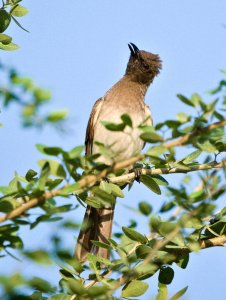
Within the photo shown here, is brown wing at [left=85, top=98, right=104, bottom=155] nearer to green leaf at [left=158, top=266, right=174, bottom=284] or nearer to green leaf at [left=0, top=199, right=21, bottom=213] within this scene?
green leaf at [left=158, top=266, right=174, bottom=284]

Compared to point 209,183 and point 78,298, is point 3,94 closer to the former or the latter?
point 209,183

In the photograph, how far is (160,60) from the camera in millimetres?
9219

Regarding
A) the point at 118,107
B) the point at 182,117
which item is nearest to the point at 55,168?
the point at 182,117

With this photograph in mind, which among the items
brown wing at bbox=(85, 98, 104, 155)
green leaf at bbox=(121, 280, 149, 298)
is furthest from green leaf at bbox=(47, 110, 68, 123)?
brown wing at bbox=(85, 98, 104, 155)

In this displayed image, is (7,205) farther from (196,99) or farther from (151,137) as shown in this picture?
(196,99)

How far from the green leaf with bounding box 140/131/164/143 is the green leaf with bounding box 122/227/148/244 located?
1.11 meters

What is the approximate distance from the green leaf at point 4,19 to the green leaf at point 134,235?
4.69 ft

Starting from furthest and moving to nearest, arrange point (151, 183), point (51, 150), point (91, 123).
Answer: point (91, 123), point (151, 183), point (51, 150)

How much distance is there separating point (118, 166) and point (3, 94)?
0.59 metres

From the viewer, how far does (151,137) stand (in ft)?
7.41

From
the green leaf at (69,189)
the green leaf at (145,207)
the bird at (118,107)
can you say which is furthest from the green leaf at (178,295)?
the bird at (118,107)

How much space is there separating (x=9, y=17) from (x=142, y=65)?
212 inches

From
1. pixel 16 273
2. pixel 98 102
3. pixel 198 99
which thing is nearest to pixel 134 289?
pixel 198 99

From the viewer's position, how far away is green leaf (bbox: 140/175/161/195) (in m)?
4.08
